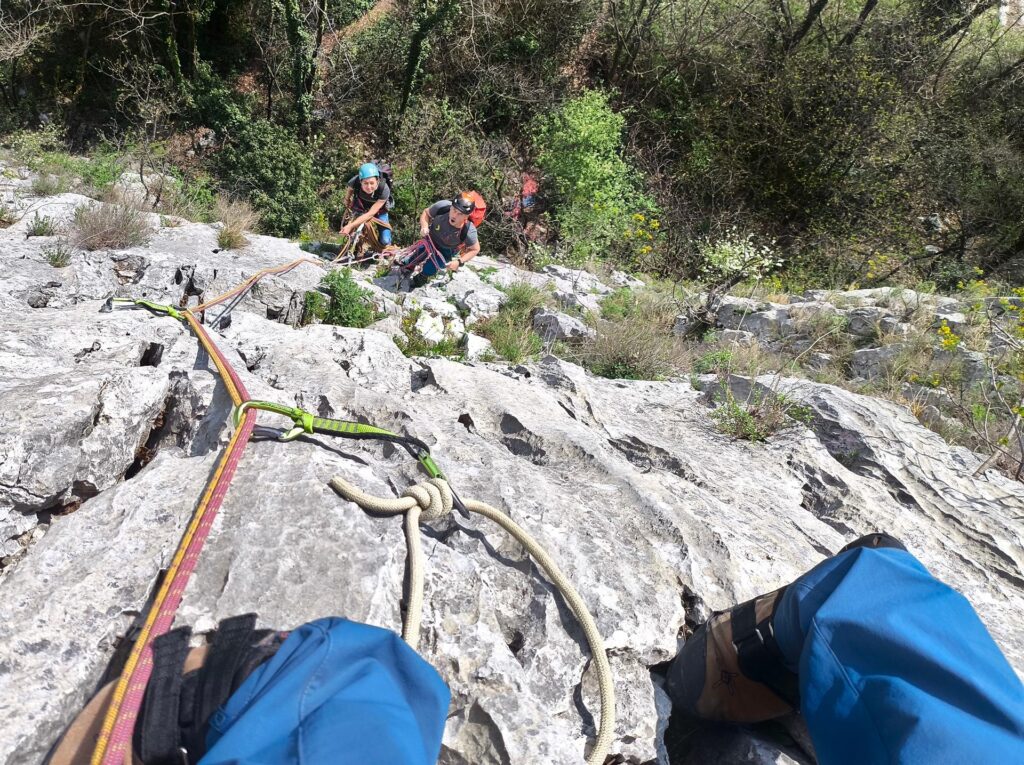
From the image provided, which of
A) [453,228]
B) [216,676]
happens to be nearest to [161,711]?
[216,676]

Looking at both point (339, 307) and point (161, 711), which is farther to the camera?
point (339, 307)

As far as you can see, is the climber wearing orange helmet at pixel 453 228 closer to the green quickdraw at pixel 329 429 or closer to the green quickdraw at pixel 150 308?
the green quickdraw at pixel 150 308

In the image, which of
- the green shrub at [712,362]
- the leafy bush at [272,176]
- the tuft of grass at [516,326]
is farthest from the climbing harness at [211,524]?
the leafy bush at [272,176]

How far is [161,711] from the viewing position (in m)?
1.03

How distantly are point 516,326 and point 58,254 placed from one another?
3.15 m

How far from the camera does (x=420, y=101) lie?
A: 10.4m

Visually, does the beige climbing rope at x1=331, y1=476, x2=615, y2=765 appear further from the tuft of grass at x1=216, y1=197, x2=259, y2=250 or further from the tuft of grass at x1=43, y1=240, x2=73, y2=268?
the tuft of grass at x1=216, y1=197, x2=259, y2=250

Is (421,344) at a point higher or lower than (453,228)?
lower

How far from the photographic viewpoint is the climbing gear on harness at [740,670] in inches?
59.2

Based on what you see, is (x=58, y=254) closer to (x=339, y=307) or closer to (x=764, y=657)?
(x=339, y=307)

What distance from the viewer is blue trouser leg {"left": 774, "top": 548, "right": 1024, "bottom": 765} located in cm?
111

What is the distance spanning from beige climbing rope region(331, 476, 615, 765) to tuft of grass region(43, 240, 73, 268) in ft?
11.0

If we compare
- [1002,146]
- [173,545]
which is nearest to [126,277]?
[173,545]

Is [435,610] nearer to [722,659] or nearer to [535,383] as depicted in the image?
[722,659]
